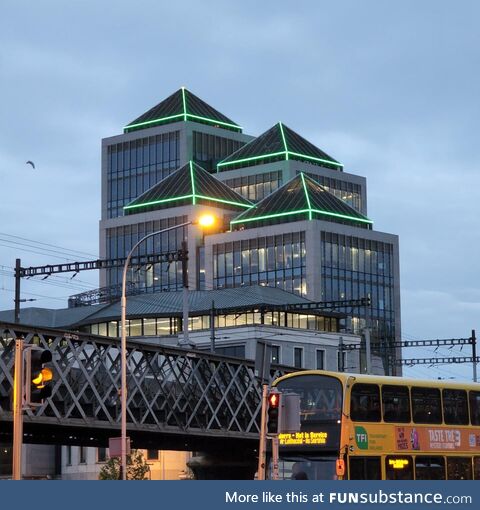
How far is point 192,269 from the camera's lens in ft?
592

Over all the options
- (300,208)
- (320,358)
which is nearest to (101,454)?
(320,358)

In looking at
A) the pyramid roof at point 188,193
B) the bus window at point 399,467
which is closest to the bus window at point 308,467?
the bus window at point 399,467

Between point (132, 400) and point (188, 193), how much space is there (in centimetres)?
12388

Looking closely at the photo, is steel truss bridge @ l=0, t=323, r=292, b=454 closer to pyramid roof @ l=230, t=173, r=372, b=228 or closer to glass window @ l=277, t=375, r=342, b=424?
glass window @ l=277, t=375, r=342, b=424

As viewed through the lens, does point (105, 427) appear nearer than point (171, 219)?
Yes

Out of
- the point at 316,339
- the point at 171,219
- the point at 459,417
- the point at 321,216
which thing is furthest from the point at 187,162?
the point at 459,417

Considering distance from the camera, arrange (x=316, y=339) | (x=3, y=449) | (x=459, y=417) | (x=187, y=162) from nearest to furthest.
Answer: (x=459, y=417), (x=3, y=449), (x=316, y=339), (x=187, y=162)

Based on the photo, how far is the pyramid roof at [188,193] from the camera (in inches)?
7165

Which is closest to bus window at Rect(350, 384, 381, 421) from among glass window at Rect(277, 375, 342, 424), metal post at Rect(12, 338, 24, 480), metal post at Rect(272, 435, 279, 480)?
glass window at Rect(277, 375, 342, 424)

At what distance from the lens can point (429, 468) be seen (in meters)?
39.1

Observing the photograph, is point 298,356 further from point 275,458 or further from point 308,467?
point 275,458
